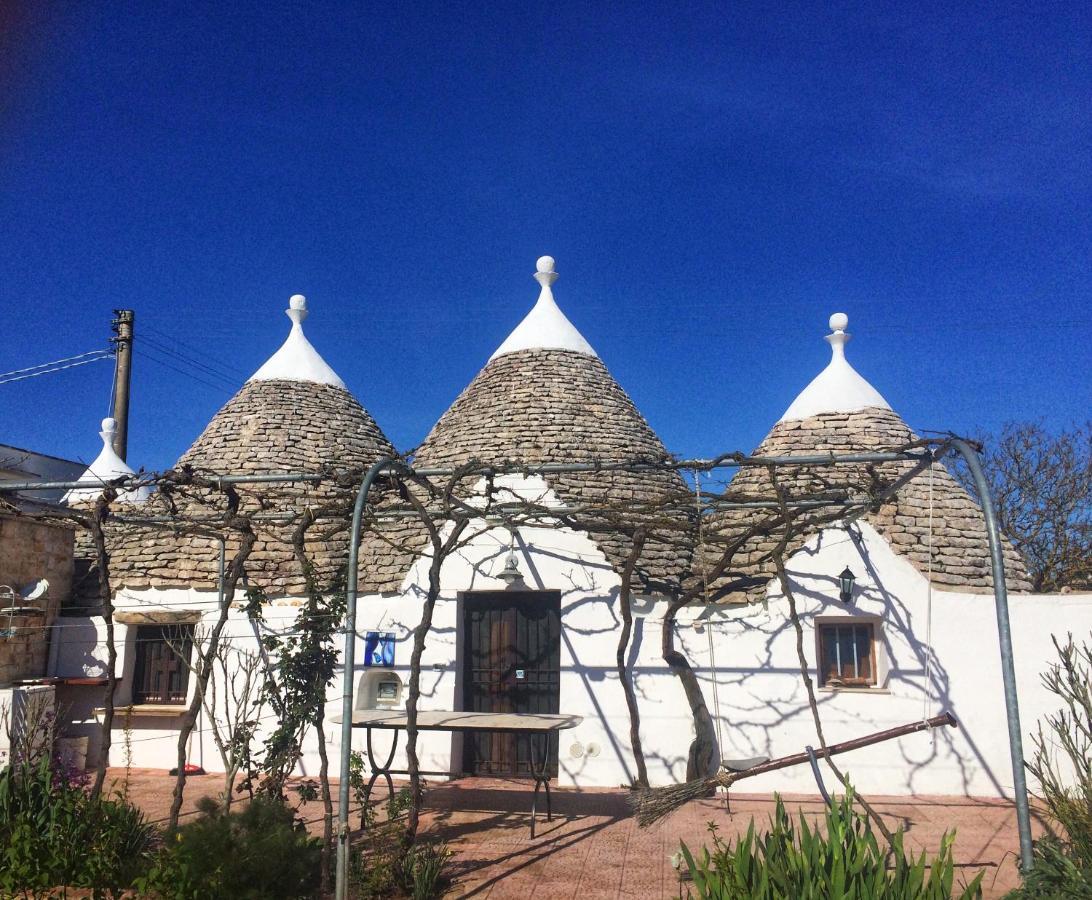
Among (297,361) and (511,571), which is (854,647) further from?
(297,361)

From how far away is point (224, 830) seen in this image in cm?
580

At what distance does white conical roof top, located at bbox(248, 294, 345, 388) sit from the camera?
14578 millimetres

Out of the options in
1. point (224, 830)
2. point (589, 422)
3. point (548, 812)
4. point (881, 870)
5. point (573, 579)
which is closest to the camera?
point (881, 870)

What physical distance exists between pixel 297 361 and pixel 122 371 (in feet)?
50.4

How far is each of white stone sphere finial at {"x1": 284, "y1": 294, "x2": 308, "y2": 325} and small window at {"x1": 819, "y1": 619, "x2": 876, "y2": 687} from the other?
31.5 feet

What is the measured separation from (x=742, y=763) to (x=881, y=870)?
3.22 meters

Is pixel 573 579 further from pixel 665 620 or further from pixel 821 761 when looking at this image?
pixel 821 761

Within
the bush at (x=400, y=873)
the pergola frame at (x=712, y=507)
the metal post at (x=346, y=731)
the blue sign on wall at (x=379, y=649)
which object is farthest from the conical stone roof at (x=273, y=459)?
the bush at (x=400, y=873)

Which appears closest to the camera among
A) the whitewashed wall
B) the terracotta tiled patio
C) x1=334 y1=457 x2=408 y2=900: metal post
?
x1=334 y1=457 x2=408 y2=900: metal post

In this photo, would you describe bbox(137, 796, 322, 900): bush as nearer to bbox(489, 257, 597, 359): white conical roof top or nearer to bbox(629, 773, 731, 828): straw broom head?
bbox(629, 773, 731, 828): straw broom head

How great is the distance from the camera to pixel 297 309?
1497 centimetres

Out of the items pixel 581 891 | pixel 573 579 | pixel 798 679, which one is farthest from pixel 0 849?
pixel 798 679

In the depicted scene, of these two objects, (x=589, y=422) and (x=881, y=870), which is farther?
(x=589, y=422)

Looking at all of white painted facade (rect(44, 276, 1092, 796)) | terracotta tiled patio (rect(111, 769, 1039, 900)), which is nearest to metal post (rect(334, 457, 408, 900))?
terracotta tiled patio (rect(111, 769, 1039, 900))
